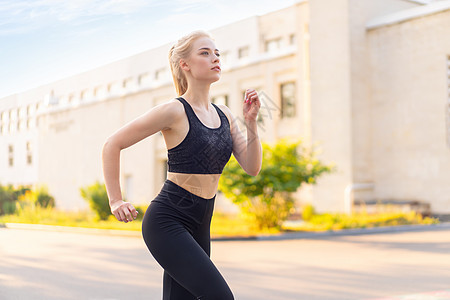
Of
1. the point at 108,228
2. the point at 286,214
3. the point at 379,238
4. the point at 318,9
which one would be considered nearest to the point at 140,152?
the point at 318,9

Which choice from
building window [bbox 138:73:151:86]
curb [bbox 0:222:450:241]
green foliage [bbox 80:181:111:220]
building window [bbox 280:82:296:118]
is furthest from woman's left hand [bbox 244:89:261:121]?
building window [bbox 138:73:151:86]

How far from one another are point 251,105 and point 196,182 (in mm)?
491

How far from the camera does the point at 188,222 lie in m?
3.18

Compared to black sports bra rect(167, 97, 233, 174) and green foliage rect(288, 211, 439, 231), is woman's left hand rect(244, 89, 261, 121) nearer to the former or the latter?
black sports bra rect(167, 97, 233, 174)

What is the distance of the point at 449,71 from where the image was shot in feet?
76.5

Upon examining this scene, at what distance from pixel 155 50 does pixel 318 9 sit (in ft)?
80.1

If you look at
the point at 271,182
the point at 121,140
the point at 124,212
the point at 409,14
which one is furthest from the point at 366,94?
the point at 124,212

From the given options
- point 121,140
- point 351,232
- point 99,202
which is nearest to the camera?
point 121,140

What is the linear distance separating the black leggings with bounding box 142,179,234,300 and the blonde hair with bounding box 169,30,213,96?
600 millimetres

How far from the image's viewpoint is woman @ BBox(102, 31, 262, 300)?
2.98 metres

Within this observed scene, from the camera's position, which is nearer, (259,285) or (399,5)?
(259,285)

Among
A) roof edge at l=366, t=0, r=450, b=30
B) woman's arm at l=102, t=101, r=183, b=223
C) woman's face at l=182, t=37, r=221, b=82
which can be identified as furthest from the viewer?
roof edge at l=366, t=0, r=450, b=30

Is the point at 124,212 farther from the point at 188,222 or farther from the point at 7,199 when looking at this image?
the point at 7,199

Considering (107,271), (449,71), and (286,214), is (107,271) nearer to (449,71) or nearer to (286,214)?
(286,214)
